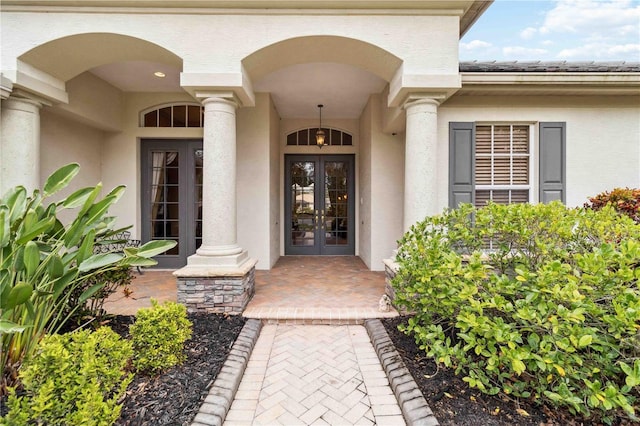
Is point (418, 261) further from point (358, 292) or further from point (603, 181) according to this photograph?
point (603, 181)

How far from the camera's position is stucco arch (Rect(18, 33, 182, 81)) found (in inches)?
149

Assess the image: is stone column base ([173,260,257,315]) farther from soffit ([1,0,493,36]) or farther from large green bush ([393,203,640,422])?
soffit ([1,0,493,36])

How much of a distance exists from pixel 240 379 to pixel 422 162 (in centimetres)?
319

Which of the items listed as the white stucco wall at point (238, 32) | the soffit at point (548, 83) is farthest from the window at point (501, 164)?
A: the white stucco wall at point (238, 32)

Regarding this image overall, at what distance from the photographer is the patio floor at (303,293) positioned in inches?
146

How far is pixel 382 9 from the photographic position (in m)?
3.76

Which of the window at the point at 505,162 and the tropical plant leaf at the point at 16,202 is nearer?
the tropical plant leaf at the point at 16,202

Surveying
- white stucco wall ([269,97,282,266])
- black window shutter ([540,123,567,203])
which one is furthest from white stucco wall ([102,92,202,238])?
black window shutter ([540,123,567,203])

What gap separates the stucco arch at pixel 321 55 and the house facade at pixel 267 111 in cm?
2

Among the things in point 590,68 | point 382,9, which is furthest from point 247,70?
point 590,68

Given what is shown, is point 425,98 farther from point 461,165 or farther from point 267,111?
point 267,111

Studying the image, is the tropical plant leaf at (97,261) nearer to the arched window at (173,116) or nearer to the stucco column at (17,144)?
the stucco column at (17,144)

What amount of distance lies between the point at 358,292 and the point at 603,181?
4.26 metres

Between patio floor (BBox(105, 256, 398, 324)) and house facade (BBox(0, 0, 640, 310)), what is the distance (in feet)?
1.48
